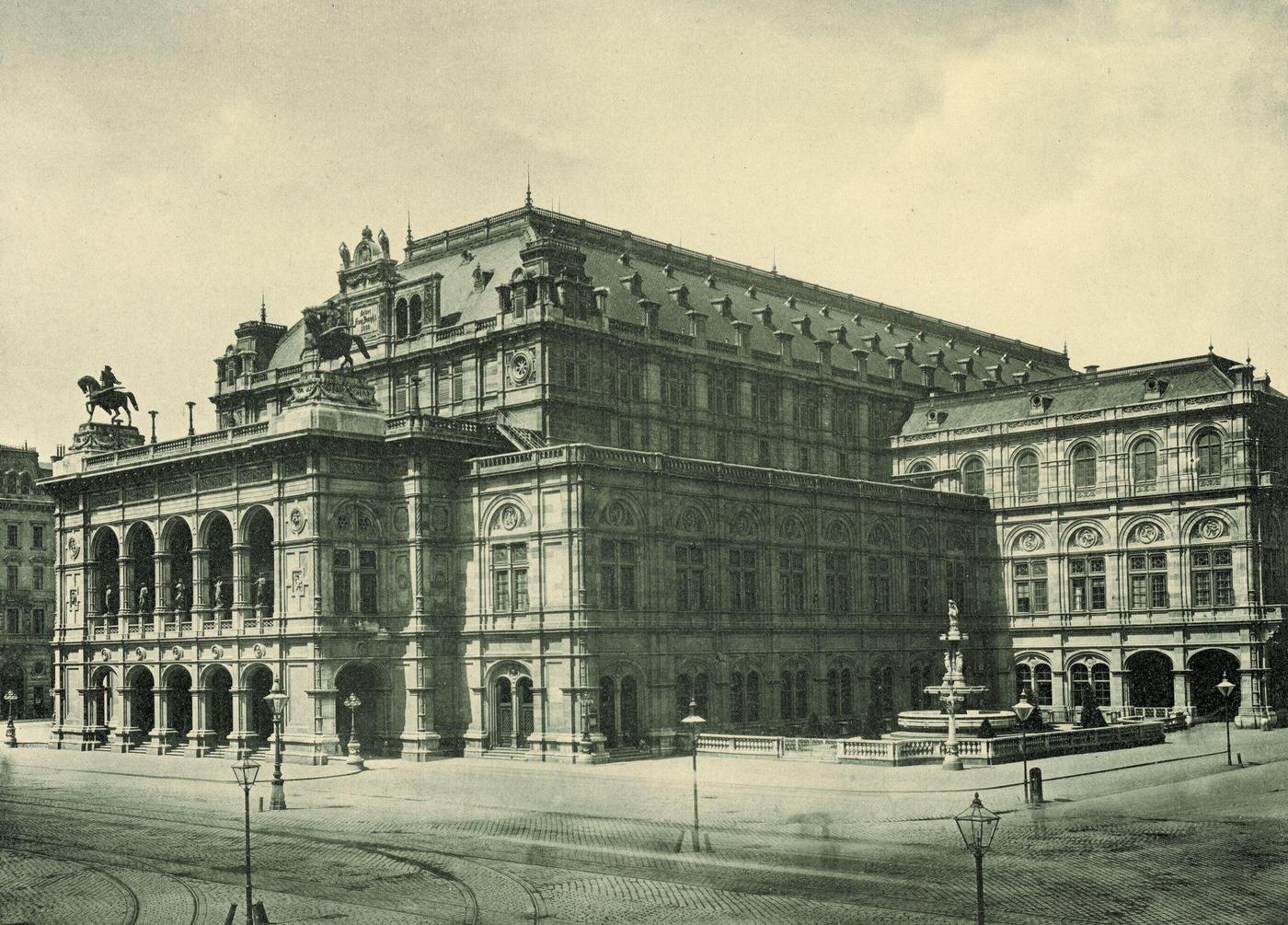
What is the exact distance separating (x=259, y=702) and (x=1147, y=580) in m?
48.0

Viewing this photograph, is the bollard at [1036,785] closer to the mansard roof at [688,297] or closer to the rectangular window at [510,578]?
the rectangular window at [510,578]

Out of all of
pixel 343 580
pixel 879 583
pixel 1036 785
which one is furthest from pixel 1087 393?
pixel 1036 785

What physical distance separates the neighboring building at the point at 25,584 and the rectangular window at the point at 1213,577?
81977 mm

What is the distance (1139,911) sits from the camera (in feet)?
87.6

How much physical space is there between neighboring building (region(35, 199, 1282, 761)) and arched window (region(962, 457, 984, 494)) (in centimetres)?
261

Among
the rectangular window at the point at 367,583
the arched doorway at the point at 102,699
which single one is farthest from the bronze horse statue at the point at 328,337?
the arched doorway at the point at 102,699

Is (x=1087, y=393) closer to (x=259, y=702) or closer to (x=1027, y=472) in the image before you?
(x=1027, y=472)

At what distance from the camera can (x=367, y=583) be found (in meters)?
64.1

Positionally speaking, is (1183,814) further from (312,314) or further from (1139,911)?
(312,314)

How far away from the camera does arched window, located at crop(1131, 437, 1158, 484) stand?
7938 centimetres

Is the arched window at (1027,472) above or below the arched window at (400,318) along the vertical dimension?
below

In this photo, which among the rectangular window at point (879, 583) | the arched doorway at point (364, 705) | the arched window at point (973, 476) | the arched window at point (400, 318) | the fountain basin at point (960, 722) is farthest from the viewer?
the arched window at point (973, 476)

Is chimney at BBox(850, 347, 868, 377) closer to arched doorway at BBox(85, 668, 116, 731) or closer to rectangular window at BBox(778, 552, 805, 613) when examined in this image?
rectangular window at BBox(778, 552, 805, 613)

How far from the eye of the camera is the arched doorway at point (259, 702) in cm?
6419
